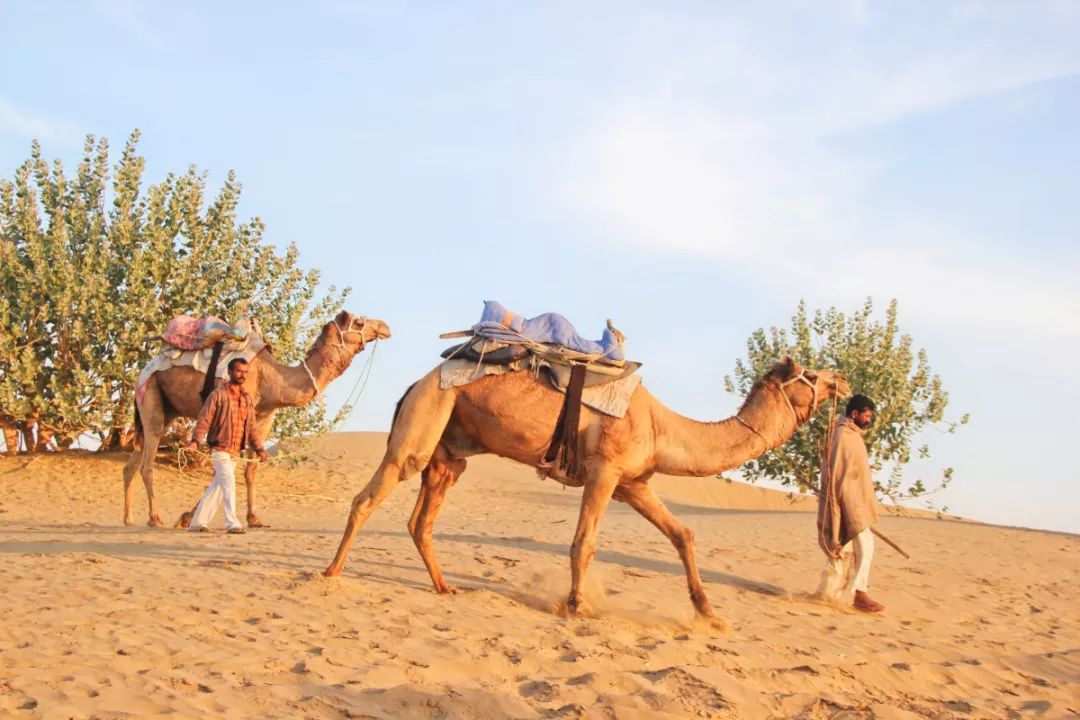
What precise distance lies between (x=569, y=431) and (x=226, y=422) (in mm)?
4536

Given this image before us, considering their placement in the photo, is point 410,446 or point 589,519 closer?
point 589,519

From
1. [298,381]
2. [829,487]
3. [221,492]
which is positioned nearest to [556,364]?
[829,487]

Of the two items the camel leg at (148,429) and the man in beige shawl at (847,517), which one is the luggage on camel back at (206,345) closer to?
the camel leg at (148,429)

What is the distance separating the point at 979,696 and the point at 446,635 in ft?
11.4

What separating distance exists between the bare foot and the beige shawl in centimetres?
42

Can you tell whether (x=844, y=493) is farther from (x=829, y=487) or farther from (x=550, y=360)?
(x=550, y=360)

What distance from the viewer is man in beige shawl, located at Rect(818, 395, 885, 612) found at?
33.7ft

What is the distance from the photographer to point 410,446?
28.8 ft

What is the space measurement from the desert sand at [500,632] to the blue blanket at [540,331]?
6.38 ft

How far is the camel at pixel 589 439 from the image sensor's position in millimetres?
8656

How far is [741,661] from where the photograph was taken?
739 cm

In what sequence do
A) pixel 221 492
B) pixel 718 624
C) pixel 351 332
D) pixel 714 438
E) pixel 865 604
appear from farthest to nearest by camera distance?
1. pixel 351 332
2. pixel 221 492
3. pixel 865 604
4. pixel 714 438
5. pixel 718 624

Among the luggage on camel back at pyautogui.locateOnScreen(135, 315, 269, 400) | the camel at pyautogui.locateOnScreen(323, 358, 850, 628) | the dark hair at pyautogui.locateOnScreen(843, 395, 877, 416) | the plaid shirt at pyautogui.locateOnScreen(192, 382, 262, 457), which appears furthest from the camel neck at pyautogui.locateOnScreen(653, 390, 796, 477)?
the luggage on camel back at pyautogui.locateOnScreen(135, 315, 269, 400)

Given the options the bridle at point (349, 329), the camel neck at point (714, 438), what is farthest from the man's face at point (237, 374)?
the camel neck at point (714, 438)
